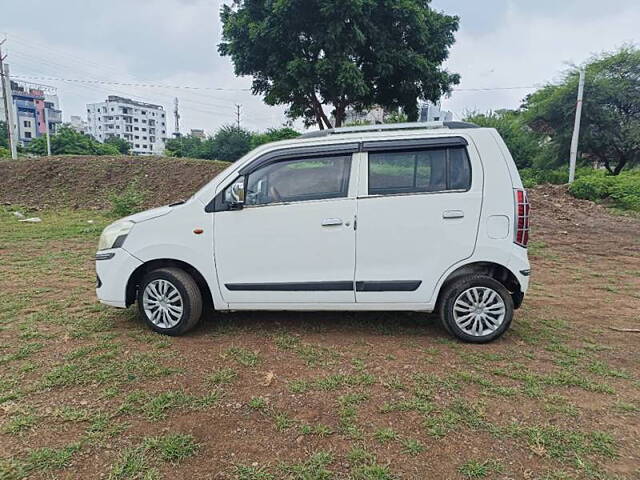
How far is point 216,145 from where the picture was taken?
1443 inches

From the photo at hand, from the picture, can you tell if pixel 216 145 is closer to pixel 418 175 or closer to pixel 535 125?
pixel 535 125

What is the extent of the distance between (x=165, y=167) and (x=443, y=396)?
14386 mm

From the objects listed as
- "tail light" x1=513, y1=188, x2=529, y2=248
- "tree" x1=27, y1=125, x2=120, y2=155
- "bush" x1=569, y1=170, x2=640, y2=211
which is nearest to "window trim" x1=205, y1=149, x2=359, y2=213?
"tail light" x1=513, y1=188, x2=529, y2=248

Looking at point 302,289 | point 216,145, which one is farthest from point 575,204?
point 216,145

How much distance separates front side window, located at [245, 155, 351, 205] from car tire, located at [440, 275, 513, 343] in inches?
52.6

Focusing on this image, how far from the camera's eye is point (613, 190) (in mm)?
14062

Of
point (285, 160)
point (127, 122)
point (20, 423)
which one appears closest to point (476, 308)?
point (285, 160)

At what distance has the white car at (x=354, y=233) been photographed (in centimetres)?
339

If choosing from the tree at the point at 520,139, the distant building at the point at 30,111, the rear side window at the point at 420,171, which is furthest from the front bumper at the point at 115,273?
the distant building at the point at 30,111

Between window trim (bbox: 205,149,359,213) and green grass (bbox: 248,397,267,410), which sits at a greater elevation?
window trim (bbox: 205,149,359,213)

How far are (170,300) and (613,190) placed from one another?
1588 centimetres

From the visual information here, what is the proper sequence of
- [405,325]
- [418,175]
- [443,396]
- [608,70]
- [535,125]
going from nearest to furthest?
[443,396] < [418,175] < [405,325] < [608,70] < [535,125]

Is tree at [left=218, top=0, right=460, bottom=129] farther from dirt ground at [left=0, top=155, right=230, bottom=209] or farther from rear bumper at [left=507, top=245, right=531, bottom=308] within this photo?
rear bumper at [left=507, top=245, right=531, bottom=308]

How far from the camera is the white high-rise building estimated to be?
93.0 metres
